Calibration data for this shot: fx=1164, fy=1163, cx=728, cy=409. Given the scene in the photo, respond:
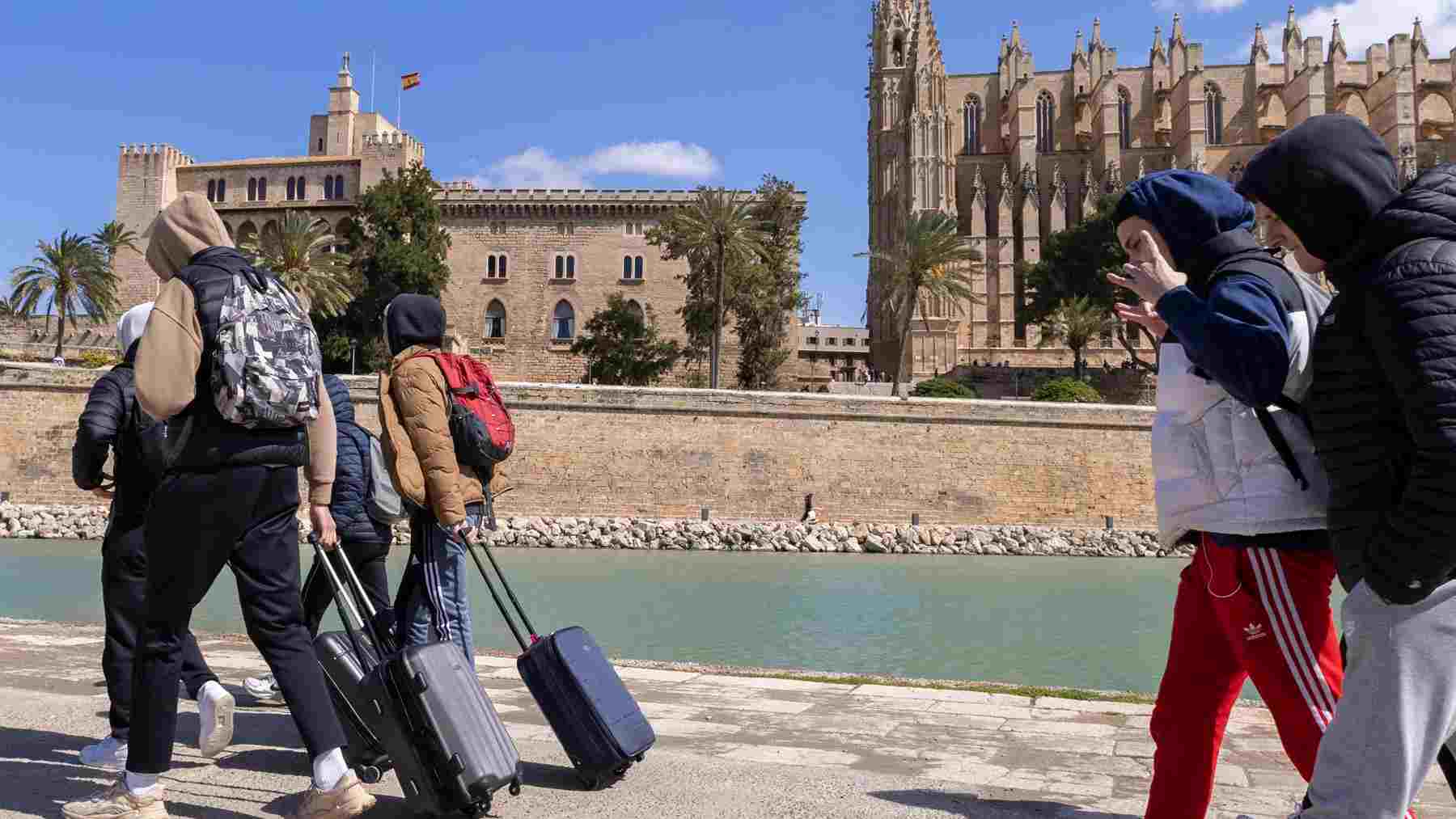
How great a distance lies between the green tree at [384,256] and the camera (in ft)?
147

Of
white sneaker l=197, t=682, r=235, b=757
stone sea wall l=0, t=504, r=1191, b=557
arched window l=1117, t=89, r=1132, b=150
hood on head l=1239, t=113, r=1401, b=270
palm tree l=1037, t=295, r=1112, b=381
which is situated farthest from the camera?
arched window l=1117, t=89, r=1132, b=150

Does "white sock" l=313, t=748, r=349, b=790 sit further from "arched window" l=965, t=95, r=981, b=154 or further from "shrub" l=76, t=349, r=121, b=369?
"arched window" l=965, t=95, r=981, b=154

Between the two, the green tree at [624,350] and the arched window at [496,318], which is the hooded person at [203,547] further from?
the arched window at [496,318]

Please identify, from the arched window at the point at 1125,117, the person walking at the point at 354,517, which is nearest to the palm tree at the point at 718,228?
the arched window at the point at 1125,117

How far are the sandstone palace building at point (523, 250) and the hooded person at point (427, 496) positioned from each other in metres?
46.2

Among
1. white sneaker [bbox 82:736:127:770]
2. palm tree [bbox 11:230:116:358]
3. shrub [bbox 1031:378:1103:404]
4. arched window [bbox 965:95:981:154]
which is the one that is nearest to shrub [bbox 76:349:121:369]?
palm tree [bbox 11:230:116:358]

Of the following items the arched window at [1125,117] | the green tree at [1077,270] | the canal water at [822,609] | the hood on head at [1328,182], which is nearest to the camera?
the hood on head at [1328,182]

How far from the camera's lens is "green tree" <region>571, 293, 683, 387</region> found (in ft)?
151

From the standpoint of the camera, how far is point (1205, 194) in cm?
305

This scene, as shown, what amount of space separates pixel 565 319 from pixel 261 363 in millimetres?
48987

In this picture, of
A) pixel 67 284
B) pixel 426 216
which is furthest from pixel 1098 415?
pixel 67 284

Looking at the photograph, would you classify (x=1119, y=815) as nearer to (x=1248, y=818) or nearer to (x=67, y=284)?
(x=1248, y=818)

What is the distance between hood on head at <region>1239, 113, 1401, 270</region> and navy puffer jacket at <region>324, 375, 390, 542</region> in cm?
421

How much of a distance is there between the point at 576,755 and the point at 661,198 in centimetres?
4889
